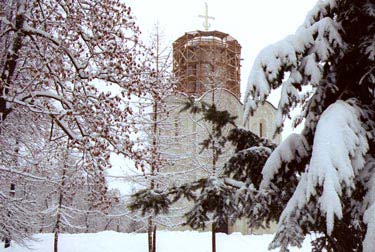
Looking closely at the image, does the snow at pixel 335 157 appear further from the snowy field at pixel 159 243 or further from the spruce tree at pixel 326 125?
the snowy field at pixel 159 243

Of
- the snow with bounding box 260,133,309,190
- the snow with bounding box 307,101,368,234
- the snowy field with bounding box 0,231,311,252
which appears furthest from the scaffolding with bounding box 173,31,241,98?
the snow with bounding box 307,101,368,234

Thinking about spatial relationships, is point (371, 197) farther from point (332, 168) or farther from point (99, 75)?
point (99, 75)

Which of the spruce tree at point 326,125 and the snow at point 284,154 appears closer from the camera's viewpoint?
the spruce tree at point 326,125

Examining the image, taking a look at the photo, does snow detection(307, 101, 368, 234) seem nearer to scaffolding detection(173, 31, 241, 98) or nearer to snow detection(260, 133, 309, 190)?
snow detection(260, 133, 309, 190)

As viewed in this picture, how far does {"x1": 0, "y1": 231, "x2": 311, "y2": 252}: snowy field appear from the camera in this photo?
21609 mm

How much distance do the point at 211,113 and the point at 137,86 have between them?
3872 millimetres

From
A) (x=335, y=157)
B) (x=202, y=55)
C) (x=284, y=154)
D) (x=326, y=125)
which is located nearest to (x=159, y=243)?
(x=202, y=55)

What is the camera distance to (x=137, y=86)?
8617mm

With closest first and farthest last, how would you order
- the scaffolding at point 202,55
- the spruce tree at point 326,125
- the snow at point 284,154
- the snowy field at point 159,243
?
the spruce tree at point 326,125, the snow at point 284,154, the snowy field at point 159,243, the scaffolding at point 202,55

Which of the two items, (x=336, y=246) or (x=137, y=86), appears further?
(x=137, y=86)

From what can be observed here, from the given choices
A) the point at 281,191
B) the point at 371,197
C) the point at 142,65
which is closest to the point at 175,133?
the point at 142,65

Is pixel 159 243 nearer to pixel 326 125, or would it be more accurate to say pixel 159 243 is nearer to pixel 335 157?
pixel 326 125

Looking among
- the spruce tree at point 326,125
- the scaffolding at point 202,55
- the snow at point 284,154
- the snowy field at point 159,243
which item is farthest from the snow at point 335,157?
the scaffolding at point 202,55

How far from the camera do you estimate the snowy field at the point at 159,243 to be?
21.6m
